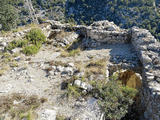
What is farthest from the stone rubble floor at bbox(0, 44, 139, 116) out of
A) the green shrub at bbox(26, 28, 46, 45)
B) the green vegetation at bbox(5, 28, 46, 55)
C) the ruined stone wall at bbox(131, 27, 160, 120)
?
the ruined stone wall at bbox(131, 27, 160, 120)

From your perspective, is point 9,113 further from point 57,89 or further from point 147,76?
point 147,76

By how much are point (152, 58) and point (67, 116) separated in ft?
15.3

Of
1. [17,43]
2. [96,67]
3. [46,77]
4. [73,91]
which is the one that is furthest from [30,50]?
[73,91]

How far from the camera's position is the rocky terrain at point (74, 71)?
491 centimetres

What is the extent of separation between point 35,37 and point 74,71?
16.8 ft

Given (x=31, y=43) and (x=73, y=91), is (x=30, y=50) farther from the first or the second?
(x=73, y=91)

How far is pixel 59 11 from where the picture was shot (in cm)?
5853

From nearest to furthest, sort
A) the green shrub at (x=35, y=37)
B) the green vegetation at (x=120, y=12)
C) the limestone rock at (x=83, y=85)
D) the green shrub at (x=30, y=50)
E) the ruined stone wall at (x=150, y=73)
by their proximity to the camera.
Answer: the ruined stone wall at (x=150, y=73)
the limestone rock at (x=83, y=85)
the green shrub at (x=30, y=50)
the green shrub at (x=35, y=37)
the green vegetation at (x=120, y=12)

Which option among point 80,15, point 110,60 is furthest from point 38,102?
point 80,15

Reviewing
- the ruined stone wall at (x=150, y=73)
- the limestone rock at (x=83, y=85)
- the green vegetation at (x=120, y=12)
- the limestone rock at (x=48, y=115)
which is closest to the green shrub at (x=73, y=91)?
the limestone rock at (x=83, y=85)

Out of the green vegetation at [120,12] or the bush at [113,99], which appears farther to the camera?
the green vegetation at [120,12]

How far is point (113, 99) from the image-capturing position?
483 centimetres

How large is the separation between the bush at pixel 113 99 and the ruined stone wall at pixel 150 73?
719 mm

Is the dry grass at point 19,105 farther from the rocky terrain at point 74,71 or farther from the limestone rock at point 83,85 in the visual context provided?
the limestone rock at point 83,85
